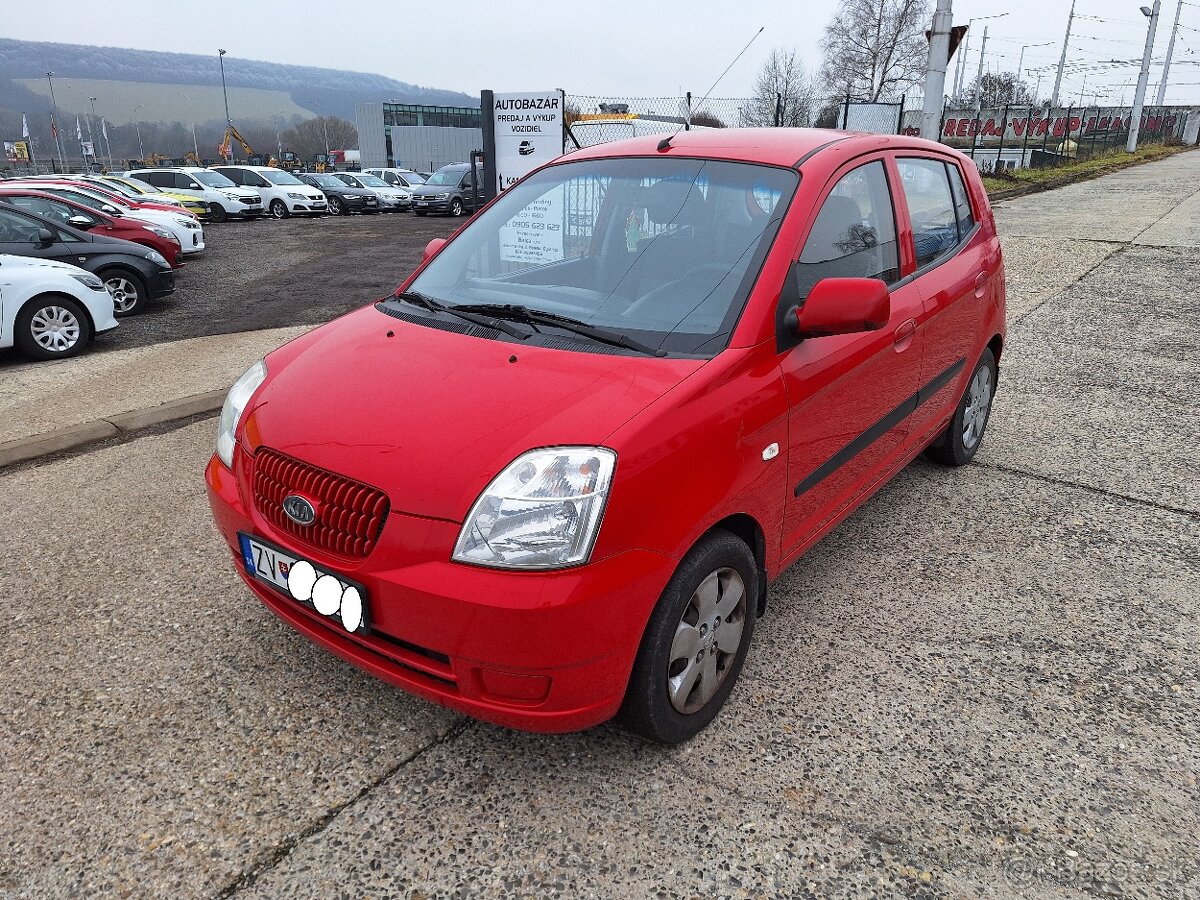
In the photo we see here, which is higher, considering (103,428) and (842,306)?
(842,306)

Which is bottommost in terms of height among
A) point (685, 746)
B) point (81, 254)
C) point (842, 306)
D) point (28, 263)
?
point (685, 746)

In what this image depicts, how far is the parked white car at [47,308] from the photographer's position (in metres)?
7.14

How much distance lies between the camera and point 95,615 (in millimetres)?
3131

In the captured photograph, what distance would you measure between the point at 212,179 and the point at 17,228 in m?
17.4

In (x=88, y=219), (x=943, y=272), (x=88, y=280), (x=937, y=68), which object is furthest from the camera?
(x=937, y=68)

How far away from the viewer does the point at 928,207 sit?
3756 millimetres

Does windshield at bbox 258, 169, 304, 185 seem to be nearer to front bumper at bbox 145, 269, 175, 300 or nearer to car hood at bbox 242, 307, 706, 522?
front bumper at bbox 145, 269, 175, 300

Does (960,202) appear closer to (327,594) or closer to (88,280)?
(327,594)

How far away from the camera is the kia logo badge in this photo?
2.26 m

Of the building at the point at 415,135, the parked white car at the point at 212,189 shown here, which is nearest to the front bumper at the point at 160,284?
the parked white car at the point at 212,189

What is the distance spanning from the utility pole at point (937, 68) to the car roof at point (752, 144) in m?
10.6

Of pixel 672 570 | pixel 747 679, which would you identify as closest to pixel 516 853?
pixel 672 570

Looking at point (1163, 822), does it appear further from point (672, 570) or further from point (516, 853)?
point (516, 853)

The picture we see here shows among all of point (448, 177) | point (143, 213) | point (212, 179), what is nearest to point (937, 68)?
point (143, 213)
